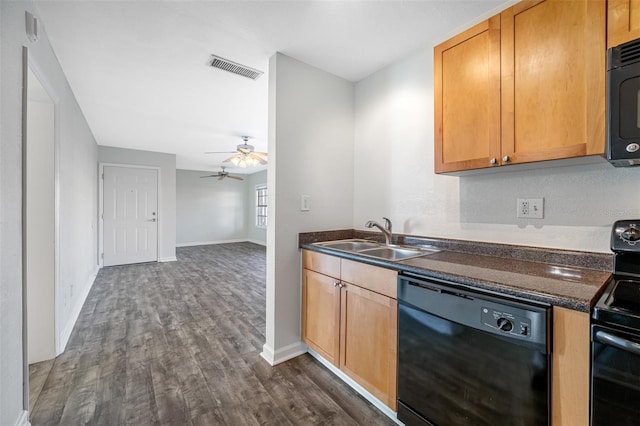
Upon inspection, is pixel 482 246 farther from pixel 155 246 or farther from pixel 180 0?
pixel 155 246

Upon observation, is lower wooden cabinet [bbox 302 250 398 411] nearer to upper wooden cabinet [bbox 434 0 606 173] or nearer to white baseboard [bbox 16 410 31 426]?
upper wooden cabinet [bbox 434 0 606 173]

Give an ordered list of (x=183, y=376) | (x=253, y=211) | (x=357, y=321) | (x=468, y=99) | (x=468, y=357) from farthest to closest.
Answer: (x=253, y=211) → (x=183, y=376) → (x=357, y=321) → (x=468, y=99) → (x=468, y=357)

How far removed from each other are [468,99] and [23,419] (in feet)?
9.65

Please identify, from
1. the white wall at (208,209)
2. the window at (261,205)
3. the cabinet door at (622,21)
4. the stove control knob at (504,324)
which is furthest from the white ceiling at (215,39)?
the window at (261,205)

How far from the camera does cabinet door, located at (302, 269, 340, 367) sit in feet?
6.29

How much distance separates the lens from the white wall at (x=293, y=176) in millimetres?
2191

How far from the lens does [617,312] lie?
834mm

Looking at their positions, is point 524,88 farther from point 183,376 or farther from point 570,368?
point 183,376

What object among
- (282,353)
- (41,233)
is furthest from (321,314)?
(41,233)

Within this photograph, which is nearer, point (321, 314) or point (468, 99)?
point (468, 99)

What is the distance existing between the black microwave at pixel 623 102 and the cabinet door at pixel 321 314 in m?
1.51

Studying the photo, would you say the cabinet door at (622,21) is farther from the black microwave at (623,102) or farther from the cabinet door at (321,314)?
the cabinet door at (321,314)

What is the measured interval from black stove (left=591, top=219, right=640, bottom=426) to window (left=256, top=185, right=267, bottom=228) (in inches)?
325

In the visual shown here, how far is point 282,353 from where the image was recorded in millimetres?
2193
